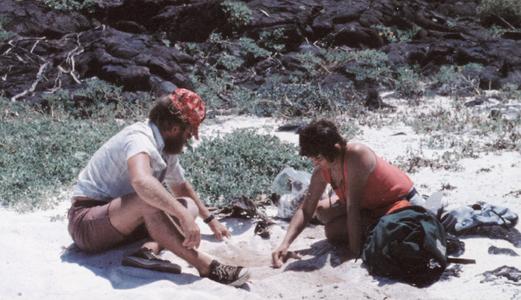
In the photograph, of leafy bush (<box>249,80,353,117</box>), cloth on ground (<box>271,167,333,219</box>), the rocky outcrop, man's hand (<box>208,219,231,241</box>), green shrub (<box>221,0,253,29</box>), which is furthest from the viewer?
green shrub (<box>221,0,253,29</box>)

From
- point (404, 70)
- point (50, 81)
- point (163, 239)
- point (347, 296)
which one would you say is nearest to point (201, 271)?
point (163, 239)

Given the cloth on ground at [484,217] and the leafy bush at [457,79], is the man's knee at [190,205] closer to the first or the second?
the cloth on ground at [484,217]

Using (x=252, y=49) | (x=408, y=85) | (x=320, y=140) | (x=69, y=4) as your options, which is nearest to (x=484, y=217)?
(x=320, y=140)

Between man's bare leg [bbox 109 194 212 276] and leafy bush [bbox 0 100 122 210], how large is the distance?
168 centimetres

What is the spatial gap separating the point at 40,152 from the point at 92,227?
298cm

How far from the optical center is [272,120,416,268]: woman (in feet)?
14.1

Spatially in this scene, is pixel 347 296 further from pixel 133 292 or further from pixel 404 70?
pixel 404 70

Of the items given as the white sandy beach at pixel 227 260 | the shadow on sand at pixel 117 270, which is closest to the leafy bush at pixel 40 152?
the white sandy beach at pixel 227 260

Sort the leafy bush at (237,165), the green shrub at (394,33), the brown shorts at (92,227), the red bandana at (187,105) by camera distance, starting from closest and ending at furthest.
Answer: the red bandana at (187,105) → the brown shorts at (92,227) → the leafy bush at (237,165) → the green shrub at (394,33)

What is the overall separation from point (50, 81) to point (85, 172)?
718cm

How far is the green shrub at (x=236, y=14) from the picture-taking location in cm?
1406

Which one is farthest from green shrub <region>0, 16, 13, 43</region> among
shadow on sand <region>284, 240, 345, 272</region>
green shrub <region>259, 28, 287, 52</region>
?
shadow on sand <region>284, 240, 345, 272</region>

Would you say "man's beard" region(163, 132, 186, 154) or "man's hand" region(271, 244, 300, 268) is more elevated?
"man's beard" region(163, 132, 186, 154)

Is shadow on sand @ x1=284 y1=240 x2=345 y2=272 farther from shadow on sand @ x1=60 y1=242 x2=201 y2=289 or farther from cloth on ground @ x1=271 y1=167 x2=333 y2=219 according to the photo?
shadow on sand @ x1=60 y1=242 x2=201 y2=289
